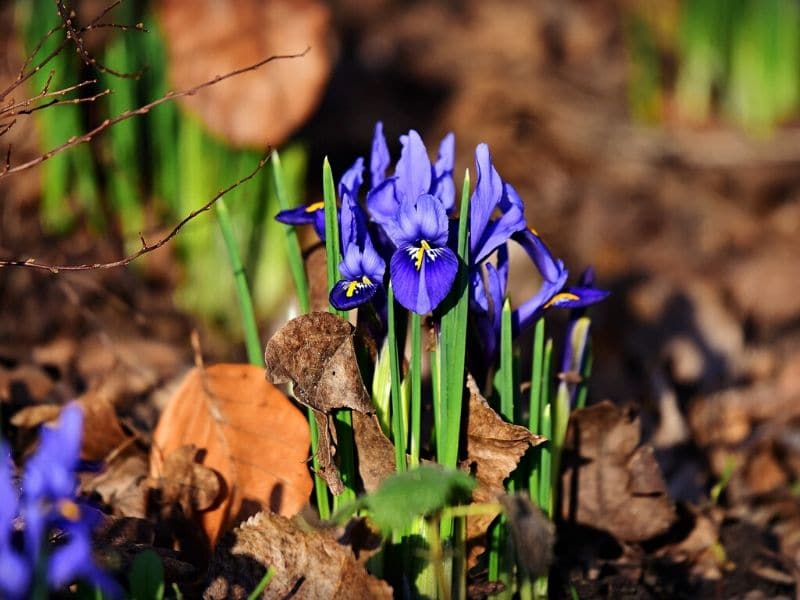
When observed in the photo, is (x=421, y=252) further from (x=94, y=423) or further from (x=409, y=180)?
(x=94, y=423)

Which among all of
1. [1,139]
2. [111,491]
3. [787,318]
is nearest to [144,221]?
[1,139]

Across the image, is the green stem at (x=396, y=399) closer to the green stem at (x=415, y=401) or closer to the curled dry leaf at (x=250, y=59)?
the green stem at (x=415, y=401)

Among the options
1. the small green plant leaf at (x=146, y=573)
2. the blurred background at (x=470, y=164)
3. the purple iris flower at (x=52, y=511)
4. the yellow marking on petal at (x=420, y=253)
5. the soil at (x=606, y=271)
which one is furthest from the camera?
the blurred background at (x=470, y=164)

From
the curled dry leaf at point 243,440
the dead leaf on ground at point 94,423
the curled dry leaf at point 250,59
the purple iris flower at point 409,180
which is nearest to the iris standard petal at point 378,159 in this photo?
the purple iris flower at point 409,180

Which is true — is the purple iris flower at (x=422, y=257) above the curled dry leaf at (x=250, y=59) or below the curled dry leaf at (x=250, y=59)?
below

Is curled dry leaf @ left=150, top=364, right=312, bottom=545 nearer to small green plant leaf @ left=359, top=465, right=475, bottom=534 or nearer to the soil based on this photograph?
the soil
